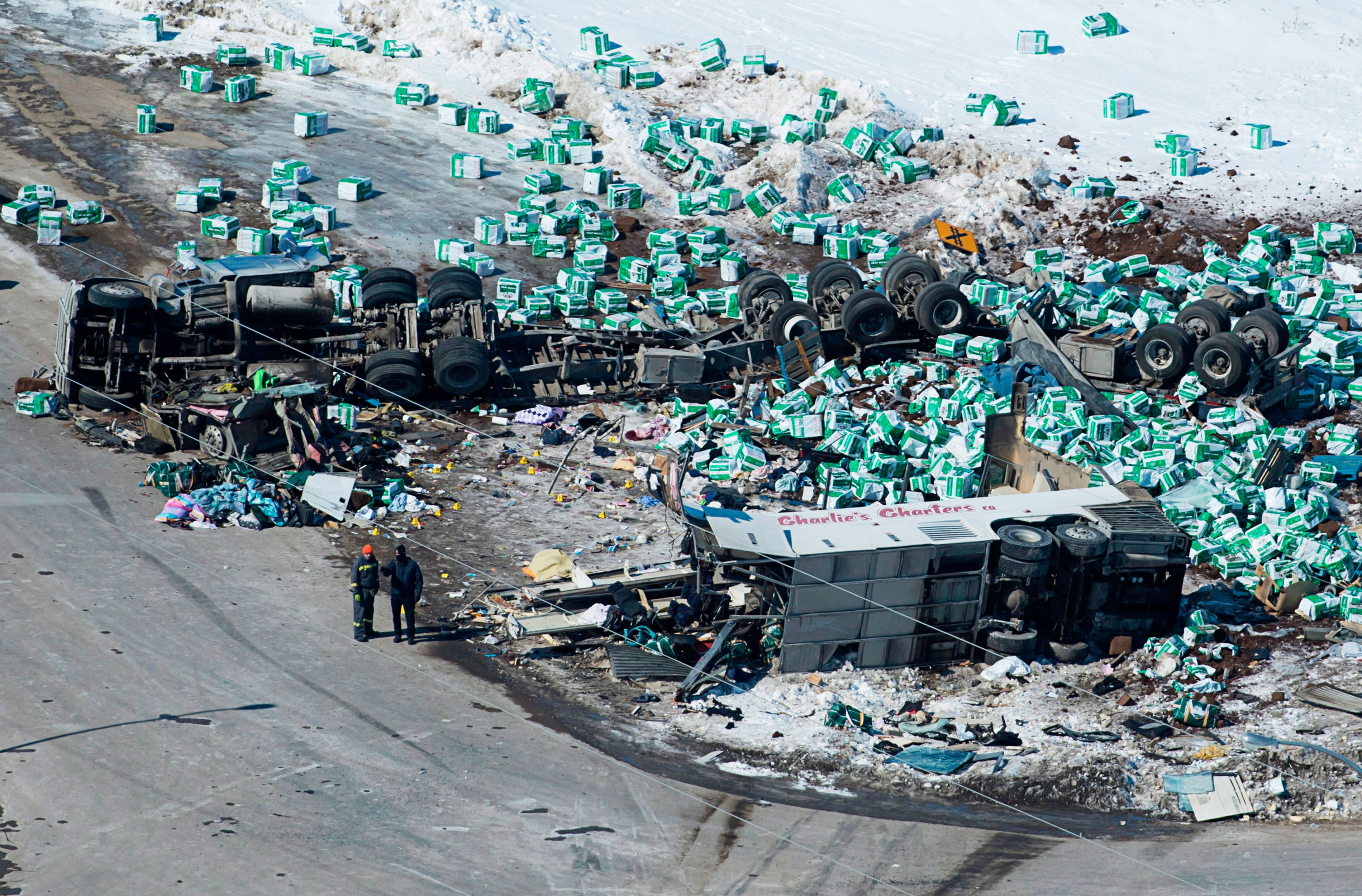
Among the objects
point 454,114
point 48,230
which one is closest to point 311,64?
point 454,114

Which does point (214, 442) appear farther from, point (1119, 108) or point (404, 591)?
point (1119, 108)

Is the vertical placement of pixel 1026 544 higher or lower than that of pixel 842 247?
lower

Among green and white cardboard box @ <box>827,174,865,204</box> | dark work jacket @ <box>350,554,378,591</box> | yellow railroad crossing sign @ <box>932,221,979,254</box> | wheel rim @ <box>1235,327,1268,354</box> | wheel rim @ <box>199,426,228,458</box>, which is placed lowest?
dark work jacket @ <box>350,554,378,591</box>

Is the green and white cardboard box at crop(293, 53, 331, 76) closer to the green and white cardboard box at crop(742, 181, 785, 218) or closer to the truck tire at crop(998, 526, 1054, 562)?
the green and white cardboard box at crop(742, 181, 785, 218)

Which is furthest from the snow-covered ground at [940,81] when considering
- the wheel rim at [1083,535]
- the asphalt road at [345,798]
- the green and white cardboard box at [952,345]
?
the asphalt road at [345,798]

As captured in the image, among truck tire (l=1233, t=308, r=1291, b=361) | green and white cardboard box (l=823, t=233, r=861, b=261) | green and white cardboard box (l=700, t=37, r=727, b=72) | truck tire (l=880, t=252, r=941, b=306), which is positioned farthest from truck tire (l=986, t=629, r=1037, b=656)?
green and white cardboard box (l=700, t=37, r=727, b=72)

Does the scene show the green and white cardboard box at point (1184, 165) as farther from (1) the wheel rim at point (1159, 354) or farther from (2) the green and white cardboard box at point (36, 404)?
(2) the green and white cardboard box at point (36, 404)
